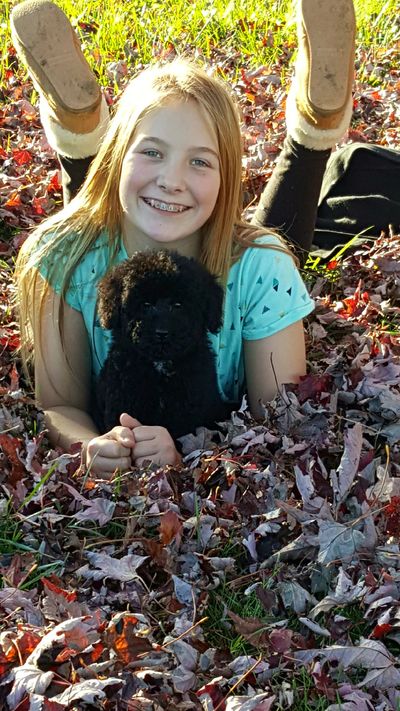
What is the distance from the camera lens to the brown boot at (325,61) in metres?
4.64

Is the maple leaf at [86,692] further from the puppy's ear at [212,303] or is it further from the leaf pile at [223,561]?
the puppy's ear at [212,303]

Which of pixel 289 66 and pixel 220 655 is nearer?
pixel 220 655

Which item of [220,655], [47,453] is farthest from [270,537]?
[47,453]

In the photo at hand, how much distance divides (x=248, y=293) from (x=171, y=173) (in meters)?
0.73

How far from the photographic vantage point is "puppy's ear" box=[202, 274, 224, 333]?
11.5 ft

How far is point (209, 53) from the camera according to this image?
27.4 feet

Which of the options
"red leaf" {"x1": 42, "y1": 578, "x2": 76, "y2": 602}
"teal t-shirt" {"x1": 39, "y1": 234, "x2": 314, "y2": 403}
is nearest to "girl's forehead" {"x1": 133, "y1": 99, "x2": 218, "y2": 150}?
"teal t-shirt" {"x1": 39, "y1": 234, "x2": 314, "y2": 403}

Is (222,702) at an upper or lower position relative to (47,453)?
lower

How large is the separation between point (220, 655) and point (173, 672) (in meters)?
0.22

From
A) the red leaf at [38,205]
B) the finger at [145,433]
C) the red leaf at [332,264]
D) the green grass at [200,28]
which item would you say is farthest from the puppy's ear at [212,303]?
the green grass at [200,28]

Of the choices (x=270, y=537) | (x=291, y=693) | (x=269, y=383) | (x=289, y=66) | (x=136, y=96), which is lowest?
(x=291, y=693)

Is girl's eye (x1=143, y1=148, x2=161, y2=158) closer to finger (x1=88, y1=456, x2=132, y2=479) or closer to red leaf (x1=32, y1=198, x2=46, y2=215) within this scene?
finger (x1=88, y1=456, x2=132, y2=479)

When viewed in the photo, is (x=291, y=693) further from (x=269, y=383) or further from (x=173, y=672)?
(x=269, y=383)

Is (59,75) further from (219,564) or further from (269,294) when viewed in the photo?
(219,564)
